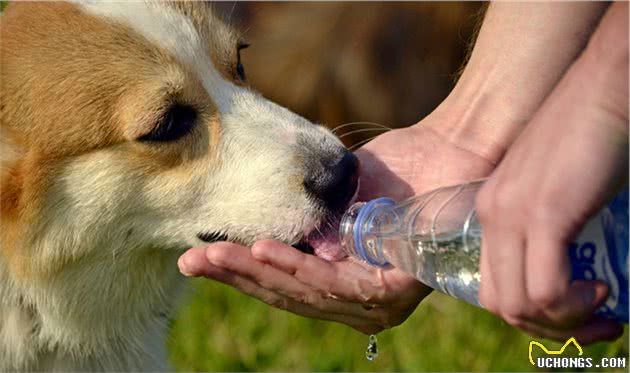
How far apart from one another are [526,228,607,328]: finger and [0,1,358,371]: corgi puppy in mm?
1099

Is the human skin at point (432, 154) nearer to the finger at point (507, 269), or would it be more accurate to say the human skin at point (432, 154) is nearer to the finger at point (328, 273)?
the finger at point (328, 273)

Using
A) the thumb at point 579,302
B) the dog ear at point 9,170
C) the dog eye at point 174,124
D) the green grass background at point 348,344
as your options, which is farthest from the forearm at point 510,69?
the green grass background at point 348,344

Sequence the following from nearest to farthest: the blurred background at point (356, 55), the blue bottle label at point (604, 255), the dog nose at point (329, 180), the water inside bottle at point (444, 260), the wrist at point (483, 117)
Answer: the blue bottle label at point (604, 255), the water inside bottle at point (444, 260), the dog nose at point (329, 180), the wrist at point (483, 117), the blurred background at point (356, 55)

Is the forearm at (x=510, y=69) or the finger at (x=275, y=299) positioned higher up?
the forearm at (x=510, y=69)

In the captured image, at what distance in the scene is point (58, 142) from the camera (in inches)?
110

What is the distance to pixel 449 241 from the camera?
89.6 inches

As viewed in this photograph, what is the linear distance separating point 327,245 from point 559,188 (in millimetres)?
1232

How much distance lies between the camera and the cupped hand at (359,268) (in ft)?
8.44

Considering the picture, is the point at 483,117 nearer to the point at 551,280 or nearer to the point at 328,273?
the point at 328,273

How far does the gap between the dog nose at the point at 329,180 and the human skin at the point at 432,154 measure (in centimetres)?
18

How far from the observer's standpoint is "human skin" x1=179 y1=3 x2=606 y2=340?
2.58 meters

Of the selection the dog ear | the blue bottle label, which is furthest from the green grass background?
the blue bottle label

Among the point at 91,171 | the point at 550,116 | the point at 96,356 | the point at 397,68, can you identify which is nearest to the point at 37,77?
the point at 91,171

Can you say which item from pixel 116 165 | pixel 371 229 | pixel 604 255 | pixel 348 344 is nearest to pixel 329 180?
pixel 371 229
